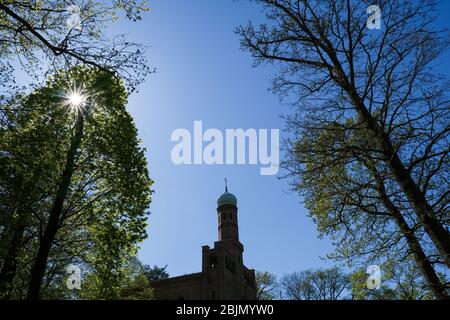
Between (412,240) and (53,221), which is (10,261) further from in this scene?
(412,240)

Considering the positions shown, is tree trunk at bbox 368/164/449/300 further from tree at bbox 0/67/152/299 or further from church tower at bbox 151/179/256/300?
church tower at bbox 151/179/256/300

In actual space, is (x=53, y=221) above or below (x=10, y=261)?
above

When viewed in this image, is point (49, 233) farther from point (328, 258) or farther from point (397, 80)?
point (397, 80)

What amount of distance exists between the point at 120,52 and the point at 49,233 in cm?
701

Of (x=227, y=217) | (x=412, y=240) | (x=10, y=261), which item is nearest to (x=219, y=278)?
(x=227, y=217)

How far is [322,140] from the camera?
8.98 meters

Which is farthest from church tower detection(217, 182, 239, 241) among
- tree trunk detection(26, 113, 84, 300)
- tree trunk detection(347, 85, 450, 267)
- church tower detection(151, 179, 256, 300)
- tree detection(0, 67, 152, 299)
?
tree trunk detection(347, 85, 450, 267)

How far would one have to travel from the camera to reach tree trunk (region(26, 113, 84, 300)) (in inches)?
431

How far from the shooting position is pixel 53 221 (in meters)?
12.3

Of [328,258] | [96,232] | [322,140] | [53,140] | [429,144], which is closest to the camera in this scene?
[429,144]

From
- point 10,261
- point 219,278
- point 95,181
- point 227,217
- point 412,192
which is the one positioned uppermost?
point 227,217
